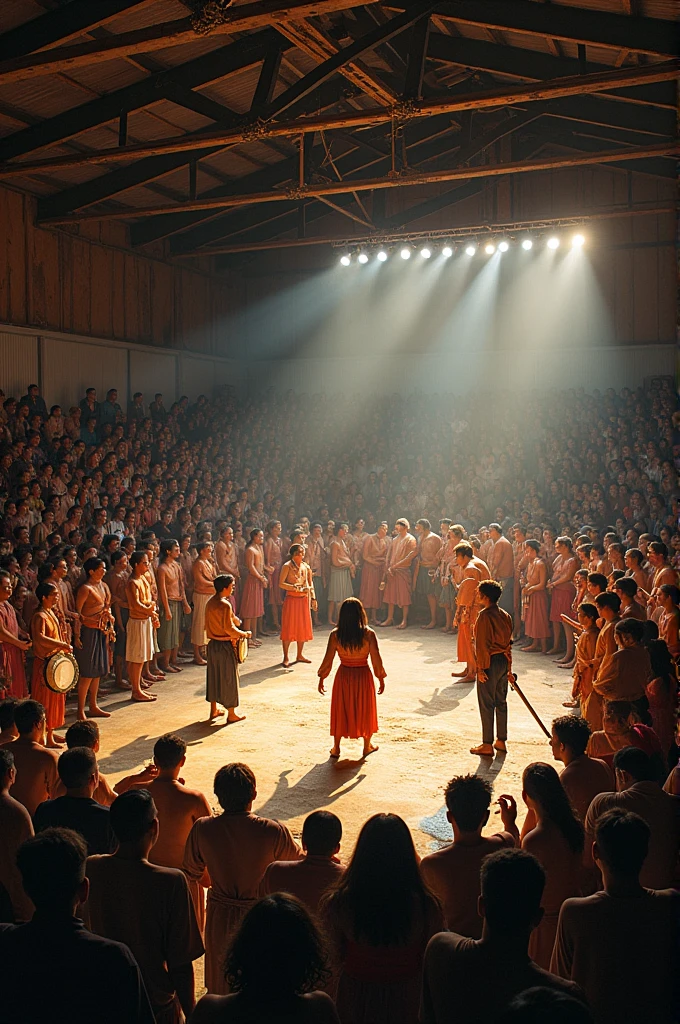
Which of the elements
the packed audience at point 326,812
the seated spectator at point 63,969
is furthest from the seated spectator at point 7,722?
the seated spectator at point 63,969

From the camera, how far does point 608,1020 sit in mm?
2814

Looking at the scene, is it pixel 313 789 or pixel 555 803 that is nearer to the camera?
pixel 555 803

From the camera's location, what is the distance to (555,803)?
3.85 m

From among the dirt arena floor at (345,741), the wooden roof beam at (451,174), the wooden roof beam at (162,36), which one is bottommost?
the dirt arena floor at (345,741)

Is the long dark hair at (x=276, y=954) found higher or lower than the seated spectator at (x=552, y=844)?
higher

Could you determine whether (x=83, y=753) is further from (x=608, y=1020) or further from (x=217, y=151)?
(x=217, y=151)

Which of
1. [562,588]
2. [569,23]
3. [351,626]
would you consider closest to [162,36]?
[569,23]

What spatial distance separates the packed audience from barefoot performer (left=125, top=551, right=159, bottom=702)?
0.09 ft

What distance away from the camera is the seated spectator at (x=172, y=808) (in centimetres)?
431

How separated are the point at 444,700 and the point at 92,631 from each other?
159 inches

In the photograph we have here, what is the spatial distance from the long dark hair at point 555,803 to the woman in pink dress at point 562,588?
8.16 meters

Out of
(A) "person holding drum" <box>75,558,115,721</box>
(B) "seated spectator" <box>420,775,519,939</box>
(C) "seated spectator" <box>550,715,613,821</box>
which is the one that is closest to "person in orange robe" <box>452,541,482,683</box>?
(A) "person holding drum" <box>75,558,115,721</box>

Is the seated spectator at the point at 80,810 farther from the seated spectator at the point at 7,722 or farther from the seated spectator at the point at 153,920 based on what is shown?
the seated spectator at the point at 7,722

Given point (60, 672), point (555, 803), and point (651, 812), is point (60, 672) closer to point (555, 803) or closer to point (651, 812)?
point (555, 803)
